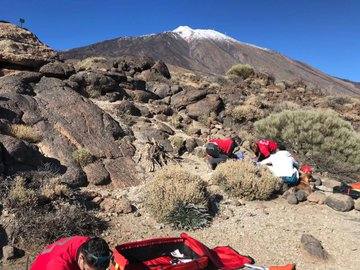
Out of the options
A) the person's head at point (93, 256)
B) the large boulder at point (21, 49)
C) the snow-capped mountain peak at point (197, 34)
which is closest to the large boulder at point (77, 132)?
the large boulder at point (21, 49)

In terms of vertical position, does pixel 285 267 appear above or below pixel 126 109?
below

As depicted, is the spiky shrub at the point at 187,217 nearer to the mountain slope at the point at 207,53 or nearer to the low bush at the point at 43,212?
the low bush at the point at 43,212

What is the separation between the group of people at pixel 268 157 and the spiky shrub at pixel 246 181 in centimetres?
43

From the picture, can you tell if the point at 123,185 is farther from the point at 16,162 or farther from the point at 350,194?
the point at 350,194

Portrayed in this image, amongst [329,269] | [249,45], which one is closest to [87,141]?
[329,269]

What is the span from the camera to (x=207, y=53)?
118562 millimetres

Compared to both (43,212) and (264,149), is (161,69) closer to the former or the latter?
(264,149)

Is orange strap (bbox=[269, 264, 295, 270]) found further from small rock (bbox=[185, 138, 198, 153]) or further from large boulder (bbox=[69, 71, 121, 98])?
large boulder (bbox=[69, 71, 121, 98])

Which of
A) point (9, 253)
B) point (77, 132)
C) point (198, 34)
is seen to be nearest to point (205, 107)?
point (77, 132)

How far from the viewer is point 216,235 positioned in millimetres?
8961

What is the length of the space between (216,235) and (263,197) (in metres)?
2.02

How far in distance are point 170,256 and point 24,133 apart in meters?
5.18

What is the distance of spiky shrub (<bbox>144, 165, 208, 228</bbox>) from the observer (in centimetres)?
917

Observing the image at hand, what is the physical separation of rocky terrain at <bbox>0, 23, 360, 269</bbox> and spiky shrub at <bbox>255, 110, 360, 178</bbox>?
54 cm
